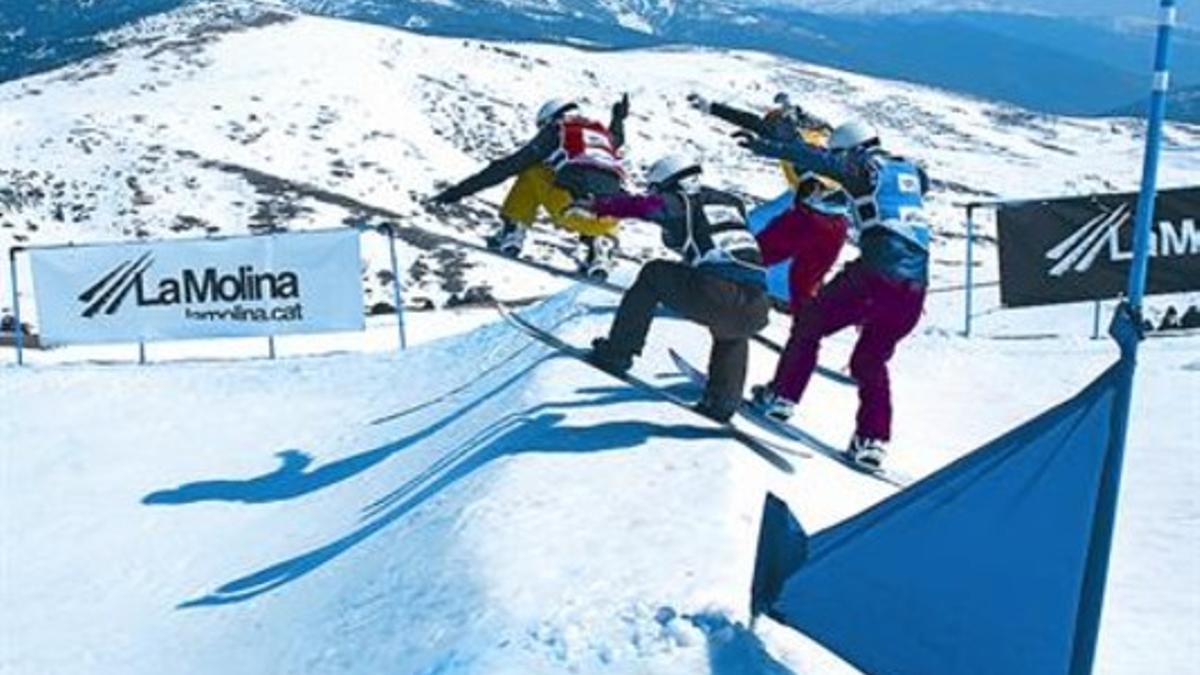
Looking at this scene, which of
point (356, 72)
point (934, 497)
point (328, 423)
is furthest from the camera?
point (356, 72)

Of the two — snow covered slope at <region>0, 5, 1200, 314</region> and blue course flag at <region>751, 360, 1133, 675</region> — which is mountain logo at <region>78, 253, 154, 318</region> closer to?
blue course flag at <region>751, 360, 1133, 675</region>

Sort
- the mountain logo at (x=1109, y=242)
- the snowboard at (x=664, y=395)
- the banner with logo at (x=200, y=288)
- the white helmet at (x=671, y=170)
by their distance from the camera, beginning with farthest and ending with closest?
the banner with logo at (x=200, y=288) → the mountain logo at (x=1109, y=242) → the white helmet at (x=671, y=170) → the snowboard at (x=664, y=395)

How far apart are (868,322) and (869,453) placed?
82cm

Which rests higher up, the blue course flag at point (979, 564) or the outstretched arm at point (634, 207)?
the outstretched arm at point (634, 207)

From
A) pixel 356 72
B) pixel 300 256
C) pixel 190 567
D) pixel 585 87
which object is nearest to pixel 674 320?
pixel 190 567

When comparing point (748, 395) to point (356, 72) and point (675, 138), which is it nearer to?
point (356, 72)

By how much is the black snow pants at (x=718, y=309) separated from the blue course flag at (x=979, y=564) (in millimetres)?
3602

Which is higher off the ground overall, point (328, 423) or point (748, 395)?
point (748, 395)

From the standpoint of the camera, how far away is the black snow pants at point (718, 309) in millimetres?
8797

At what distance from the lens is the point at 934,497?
16.8 feet

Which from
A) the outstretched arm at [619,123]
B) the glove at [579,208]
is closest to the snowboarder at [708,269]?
the glove at [579,208]

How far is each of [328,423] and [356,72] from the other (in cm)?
9496

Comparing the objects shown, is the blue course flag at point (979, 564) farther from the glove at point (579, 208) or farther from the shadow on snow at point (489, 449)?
the glove at point (579, 208)

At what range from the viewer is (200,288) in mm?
17422
